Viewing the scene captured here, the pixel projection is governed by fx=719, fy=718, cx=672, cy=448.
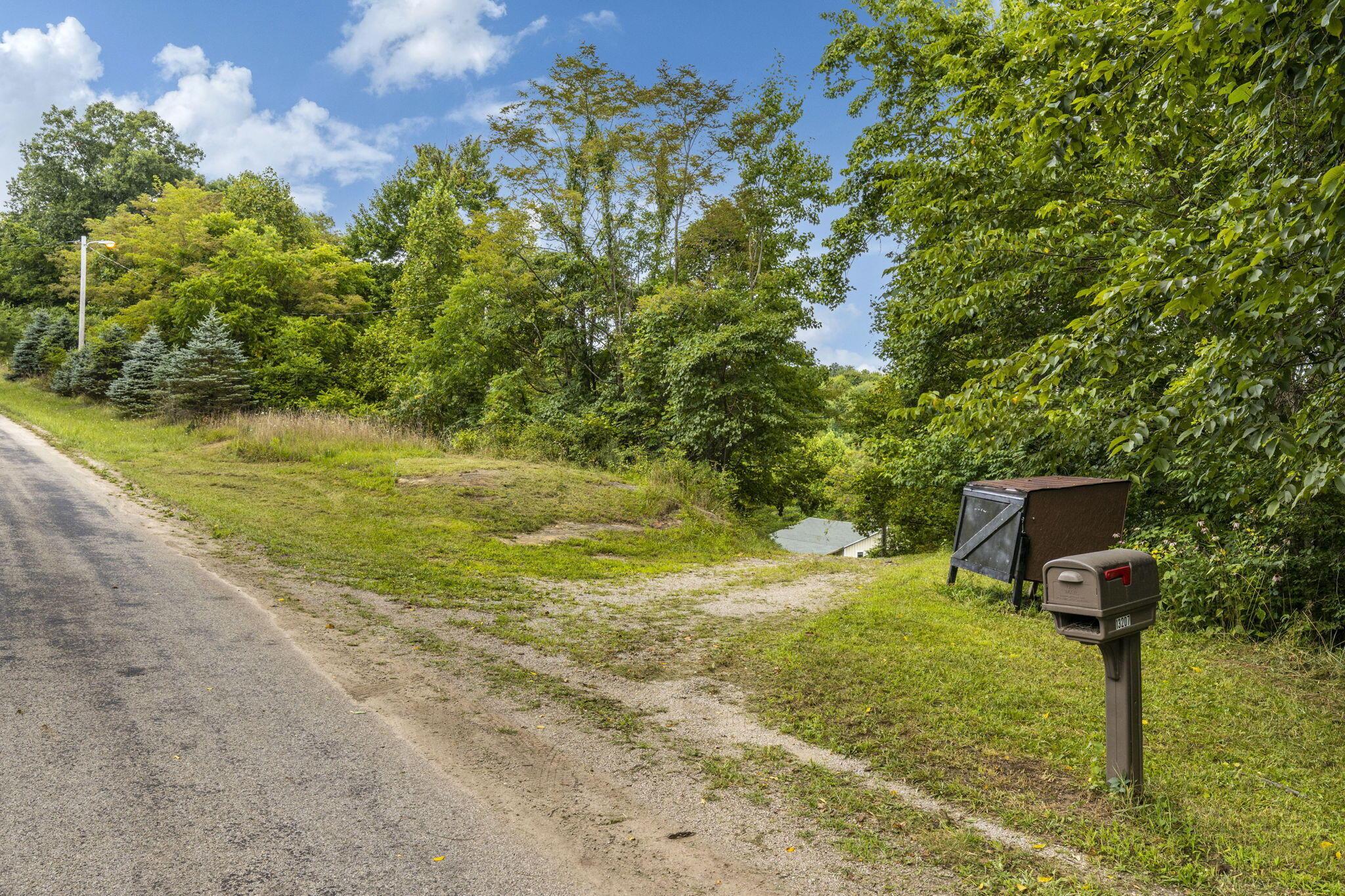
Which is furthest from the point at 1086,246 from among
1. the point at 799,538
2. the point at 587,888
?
the point at 799,538

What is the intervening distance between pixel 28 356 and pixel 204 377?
49.3ft

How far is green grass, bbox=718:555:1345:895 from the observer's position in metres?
3.02

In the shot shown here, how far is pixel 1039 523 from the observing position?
7.07m

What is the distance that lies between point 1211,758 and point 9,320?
44.8 metres

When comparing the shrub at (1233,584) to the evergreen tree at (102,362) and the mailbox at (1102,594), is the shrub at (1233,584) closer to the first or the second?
the mailbox at (1102,594)

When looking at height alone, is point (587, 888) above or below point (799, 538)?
above

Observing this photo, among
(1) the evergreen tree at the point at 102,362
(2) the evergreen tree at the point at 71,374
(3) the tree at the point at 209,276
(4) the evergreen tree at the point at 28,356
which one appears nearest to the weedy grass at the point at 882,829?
(1) the evergreen tree at the point at 102,362

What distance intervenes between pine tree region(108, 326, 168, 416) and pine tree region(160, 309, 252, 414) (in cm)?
46

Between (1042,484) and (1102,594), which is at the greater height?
(1042,484)

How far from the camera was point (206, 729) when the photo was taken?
146 inches

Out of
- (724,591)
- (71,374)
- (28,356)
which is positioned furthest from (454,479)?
(28,356)

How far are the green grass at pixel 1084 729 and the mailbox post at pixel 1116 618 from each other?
0.23m

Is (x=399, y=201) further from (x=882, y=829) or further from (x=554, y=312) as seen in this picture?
(x=882, y=829)

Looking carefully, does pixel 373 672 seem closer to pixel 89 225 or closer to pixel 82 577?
pixel 82 577
